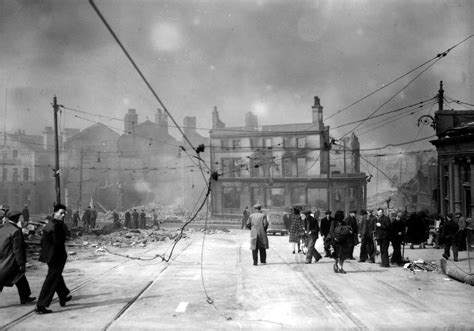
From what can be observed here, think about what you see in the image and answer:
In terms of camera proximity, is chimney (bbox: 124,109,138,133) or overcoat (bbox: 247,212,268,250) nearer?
overcoat (bbox: 247,212,268,250)

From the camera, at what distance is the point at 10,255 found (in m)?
7.84

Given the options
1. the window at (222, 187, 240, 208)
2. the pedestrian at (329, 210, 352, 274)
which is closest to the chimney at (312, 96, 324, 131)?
the window at (222, 187, 240, 208)

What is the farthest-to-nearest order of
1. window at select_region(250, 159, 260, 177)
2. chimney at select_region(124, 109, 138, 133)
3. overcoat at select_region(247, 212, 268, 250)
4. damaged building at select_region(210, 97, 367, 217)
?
chimney at select_region(124, 109, 138, 133), window at select_region(250, 159, 260, 177), damaged building at select_region(210, 97, 367, 217), overcoat at select_region(247, 212, 268, 250)

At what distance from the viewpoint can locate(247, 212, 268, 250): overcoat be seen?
44.3 feet

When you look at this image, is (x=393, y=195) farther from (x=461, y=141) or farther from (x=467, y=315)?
(x=467, y=315)

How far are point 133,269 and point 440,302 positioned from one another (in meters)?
7.96

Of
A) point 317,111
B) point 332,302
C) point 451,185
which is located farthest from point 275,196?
point 332,302

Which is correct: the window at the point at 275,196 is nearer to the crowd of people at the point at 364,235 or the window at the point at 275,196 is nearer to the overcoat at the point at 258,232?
the crowd of people at the point at 364,235

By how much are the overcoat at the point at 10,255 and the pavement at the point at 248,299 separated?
1.76ft

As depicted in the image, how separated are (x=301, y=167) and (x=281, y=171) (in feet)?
8.20

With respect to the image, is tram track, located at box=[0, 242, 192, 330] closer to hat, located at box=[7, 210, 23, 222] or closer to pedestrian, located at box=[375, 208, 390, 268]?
hat, located at box=[7, 210, 23, 222]

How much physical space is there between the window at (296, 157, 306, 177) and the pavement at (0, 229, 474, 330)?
41010 millimetres

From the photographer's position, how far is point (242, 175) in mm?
56500

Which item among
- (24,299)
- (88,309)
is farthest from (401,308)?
(24,299)
